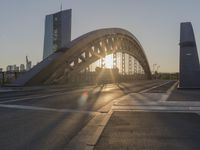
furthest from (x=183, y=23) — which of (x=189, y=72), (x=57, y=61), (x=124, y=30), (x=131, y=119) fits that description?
(x=124, y=30)

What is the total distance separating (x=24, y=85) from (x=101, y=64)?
1070 inches

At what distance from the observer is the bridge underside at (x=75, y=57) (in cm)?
3800

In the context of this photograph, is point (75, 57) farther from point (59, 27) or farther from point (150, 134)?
point (150, 134)

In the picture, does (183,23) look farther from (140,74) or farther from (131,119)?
(140,74)

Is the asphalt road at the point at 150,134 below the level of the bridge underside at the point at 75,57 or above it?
below

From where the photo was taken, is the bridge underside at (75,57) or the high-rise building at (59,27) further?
the high-rise building at (59,27)

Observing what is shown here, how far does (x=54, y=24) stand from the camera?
2968 inches

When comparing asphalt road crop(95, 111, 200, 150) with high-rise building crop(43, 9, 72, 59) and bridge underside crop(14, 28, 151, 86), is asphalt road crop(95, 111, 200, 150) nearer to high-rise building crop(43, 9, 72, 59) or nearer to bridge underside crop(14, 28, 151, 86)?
bridge underside crop(14, 28, 151, 86)

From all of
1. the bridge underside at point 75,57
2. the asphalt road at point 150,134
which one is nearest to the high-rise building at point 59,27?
the bridge underside at point 75,57

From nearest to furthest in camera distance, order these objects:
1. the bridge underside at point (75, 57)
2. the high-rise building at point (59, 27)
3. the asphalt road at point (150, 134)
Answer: the asphalt road at point (150, 134) < the bridge underside at point (75, 57) < the high-rise building at point (59, 27)

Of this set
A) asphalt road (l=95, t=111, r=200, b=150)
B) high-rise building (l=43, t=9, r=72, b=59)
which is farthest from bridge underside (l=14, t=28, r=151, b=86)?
asphalt road (l=95, t=111, r=200, b=150)

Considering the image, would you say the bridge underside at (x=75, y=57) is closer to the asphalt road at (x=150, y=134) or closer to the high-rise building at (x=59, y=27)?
the high-rise building at (x=59, y=27)

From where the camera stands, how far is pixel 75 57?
45.3m

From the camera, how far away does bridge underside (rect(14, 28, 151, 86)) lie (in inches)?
1496
